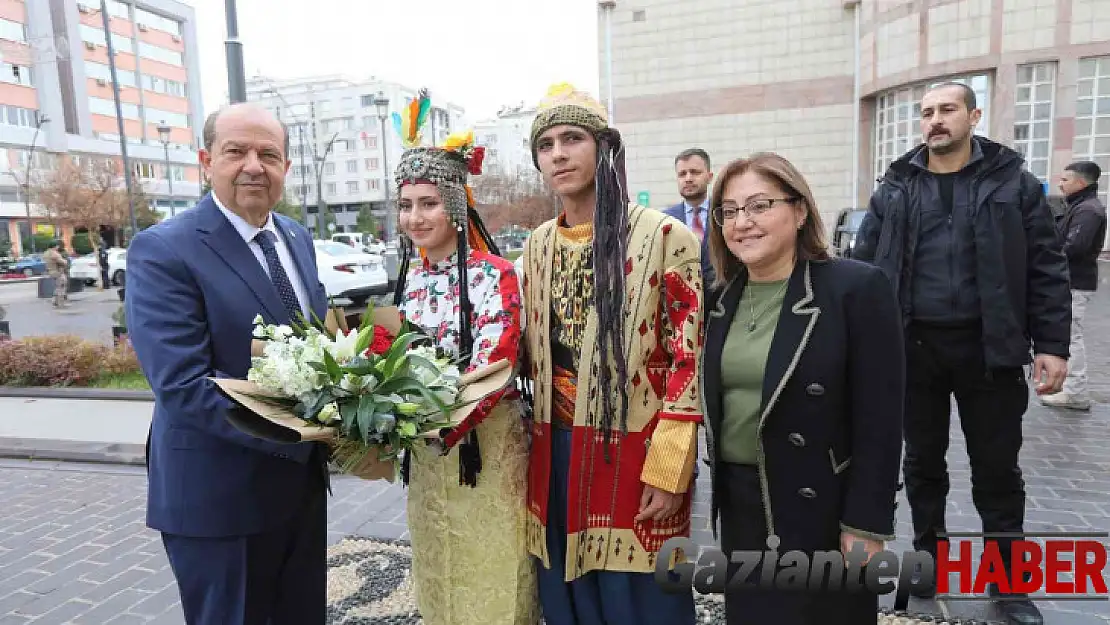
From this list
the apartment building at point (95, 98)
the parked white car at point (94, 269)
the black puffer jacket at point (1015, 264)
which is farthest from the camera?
the apartment building at point (95, 98)

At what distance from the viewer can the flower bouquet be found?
5.99 feet

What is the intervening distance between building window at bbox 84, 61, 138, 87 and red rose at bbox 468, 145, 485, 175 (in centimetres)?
5394

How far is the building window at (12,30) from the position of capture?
1296 inches

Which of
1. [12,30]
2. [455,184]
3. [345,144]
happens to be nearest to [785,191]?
[455,184]

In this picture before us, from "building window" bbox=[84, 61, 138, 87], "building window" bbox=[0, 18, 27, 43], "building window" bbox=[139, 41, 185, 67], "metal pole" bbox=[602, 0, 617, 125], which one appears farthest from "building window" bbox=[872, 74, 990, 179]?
"building window" bbox=[139, 41, 185, 67]

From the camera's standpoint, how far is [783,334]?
2.00m

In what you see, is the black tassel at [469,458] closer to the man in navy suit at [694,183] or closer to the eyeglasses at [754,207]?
the eyeglasses at [754,207]

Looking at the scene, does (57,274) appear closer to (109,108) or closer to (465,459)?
(465,459)

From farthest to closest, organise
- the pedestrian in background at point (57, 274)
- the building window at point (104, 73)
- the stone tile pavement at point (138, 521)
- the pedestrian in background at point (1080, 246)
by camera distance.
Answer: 1. the building window at point (104, 73)
2. the pedestrian in background at point (57, 274)
3. the pedestrian in background at point (1080, 246)
4. the stone tile pavement at point (138, 521)

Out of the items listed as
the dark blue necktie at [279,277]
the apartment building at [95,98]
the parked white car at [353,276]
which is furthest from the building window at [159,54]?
the dark blue necktie at [279,277]

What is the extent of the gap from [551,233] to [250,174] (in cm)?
98

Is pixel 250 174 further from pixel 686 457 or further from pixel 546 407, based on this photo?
pixel 686 457

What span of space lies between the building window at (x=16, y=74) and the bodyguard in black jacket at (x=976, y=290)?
4917 centimetres

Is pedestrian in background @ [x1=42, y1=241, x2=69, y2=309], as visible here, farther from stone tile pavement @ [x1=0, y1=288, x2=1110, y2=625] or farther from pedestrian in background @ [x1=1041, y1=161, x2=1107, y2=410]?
pedestrian in background @ [x1=1041, y1=161, x2=1107, y2=410]
